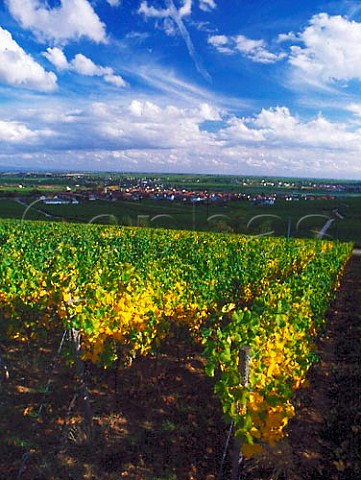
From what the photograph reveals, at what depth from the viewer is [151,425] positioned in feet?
21.9

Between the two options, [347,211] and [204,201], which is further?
[204,201]

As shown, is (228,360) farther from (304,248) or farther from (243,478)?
(304,248)

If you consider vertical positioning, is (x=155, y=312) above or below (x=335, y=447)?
above

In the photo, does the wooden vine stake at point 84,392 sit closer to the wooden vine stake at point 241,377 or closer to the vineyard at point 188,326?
the vineyard at point 188,326

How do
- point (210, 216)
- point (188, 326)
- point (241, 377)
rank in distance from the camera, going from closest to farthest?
point (241, 377)
point (188, 326)
point (210, 216)

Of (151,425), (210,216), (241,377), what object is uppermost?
(241,377)

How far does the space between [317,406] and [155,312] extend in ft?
12.8

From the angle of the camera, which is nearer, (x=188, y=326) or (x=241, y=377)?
(x=241, y=377)

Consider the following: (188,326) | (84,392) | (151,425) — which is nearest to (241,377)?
(151,425)

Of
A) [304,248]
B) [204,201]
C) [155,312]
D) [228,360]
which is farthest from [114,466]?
[204,201]

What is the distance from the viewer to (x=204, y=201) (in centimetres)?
9550

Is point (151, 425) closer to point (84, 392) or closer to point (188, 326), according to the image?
point (84, 392)

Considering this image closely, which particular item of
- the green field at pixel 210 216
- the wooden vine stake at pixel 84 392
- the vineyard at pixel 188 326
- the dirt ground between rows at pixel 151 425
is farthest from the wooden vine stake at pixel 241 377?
the green field at pixel 210 216

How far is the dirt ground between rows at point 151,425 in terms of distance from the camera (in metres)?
5.71
